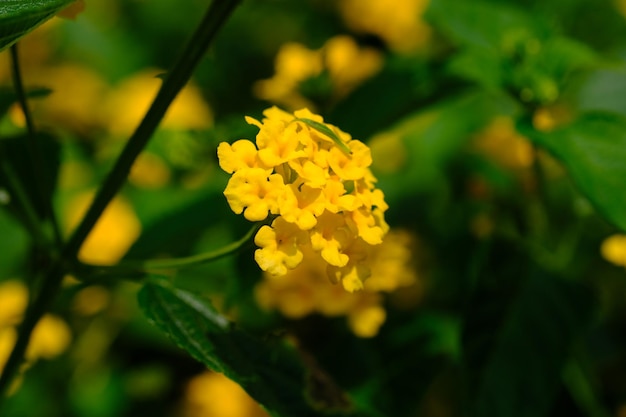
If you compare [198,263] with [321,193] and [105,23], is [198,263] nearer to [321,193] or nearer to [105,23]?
[321,193]

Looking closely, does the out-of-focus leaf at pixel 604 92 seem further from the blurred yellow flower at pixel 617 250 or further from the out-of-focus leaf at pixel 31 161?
the out-of-focus leaf at pixel 31 161

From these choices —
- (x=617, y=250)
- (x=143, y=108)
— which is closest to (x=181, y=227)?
(x=617, y=250)

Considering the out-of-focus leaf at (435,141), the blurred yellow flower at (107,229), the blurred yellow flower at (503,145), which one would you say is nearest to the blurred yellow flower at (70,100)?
the blurred yellow flower at (107,229)

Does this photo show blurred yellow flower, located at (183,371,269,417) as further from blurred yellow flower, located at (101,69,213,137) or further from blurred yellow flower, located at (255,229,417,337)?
blurred yellow flower, located at (101,69,213,137)

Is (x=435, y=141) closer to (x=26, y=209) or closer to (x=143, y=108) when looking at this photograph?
(x=143, y=108)

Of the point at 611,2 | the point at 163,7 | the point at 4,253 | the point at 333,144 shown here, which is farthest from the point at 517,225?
the point at 163,7
